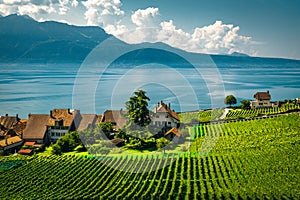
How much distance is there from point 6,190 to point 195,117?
28583 mm

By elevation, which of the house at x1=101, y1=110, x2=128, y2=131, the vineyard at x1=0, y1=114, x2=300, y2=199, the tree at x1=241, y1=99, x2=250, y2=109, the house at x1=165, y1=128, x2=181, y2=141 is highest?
the tree at x1=241, y1=99, x2=250, y2=109

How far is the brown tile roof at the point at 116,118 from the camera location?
3522 centimetres

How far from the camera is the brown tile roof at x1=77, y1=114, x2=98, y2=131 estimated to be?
35000mm

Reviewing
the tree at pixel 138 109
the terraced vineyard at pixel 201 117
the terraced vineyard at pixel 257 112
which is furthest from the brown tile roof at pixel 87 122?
the terraced vineyard at pixel 257 112

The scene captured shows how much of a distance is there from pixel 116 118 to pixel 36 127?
8.45 m

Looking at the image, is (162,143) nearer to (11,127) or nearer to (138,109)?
(138,109)

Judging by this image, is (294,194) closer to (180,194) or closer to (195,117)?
(180,194)

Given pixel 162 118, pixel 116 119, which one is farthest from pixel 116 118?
pixel 162 118

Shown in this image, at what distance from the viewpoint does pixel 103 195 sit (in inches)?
762

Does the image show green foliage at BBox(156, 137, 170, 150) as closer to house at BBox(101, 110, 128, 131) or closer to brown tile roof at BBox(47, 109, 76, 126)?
house at BBox(101, 110, 128, 131)

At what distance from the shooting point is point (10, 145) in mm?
31125

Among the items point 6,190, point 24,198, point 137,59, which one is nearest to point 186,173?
point 24,198

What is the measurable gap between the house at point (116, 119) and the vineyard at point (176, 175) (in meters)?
8.84

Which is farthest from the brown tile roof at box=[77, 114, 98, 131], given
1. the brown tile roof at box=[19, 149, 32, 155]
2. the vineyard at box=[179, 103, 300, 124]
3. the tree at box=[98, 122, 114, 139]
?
the vineyard at box=[179, 103, 300, 124]
